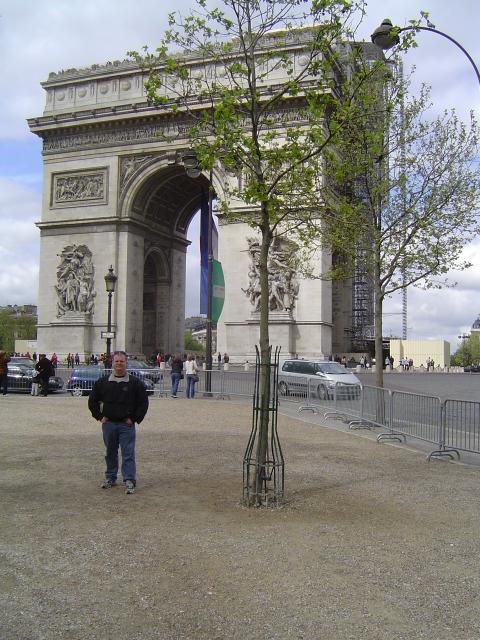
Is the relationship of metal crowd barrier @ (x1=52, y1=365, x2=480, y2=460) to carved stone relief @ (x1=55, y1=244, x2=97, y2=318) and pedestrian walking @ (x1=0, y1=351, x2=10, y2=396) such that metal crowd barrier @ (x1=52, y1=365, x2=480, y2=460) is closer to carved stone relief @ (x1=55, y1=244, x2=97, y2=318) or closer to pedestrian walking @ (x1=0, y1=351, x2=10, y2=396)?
pedestrian walking @ (x1=0, y1=351, x2=10, y2=396)

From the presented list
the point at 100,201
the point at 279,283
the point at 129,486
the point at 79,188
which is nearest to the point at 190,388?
the point at 279,283

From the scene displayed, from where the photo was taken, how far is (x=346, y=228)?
49.5 feet

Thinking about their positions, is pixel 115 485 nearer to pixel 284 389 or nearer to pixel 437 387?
pixel 284 389

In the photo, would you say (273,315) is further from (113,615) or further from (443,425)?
(113,615)

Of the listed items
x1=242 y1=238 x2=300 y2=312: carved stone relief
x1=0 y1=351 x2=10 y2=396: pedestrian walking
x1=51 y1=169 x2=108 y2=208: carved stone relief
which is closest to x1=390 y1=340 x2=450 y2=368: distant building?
x1=242 y1=238 x2=300 y2=312: carved stone relief

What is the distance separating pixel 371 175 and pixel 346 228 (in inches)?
49.7

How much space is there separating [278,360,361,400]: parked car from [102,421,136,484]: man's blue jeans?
27.7ft

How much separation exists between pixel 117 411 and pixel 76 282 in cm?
3208

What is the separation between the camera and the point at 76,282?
127 ft

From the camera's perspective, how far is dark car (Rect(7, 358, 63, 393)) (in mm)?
24312

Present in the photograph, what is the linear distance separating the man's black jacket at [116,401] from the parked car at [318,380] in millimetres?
8350

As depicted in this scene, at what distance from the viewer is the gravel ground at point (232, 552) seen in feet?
13.5

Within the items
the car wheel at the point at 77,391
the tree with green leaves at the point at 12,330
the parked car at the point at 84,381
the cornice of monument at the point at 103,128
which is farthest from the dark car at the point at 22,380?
the tree with green leaves at the point at 12,330

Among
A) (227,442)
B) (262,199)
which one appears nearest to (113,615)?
(262,199)
